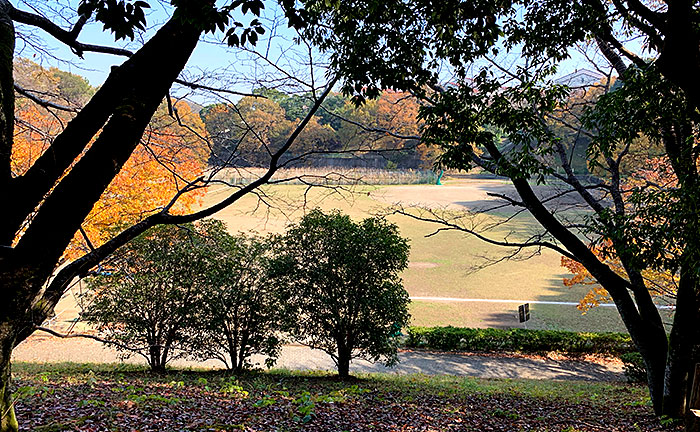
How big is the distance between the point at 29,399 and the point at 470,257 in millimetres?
25412

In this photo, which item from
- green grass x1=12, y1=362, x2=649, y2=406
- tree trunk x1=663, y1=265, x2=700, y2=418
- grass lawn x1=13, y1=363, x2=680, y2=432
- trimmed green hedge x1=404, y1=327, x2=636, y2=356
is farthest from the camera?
trimmed green hedge x1=404, y1=327, x2=636, y2=356

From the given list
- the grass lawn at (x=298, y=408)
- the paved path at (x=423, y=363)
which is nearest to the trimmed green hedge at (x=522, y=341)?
the paved path at (x=423, y=363)

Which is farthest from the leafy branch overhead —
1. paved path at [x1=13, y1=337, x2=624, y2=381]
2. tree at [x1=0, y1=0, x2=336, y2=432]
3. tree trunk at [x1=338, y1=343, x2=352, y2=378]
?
paved path at [x1=13, y1=337, x2=624, y2=381]

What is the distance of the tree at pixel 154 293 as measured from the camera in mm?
9297

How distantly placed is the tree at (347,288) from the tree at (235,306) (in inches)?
16.2

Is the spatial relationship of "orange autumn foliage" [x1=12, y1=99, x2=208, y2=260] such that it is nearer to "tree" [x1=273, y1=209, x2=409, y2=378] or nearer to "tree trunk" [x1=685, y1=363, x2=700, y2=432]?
"tree" [x1=273, y1=209, x2=409, y2=378]

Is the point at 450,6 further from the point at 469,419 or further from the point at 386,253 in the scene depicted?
the point at 386,253

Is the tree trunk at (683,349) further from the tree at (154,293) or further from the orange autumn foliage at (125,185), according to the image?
the orange autumn foliage at (125,185)

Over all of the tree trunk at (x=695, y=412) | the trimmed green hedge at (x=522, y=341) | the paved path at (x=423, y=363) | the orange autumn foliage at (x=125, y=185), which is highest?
the orange autumn foliage at (x=125, y=185)

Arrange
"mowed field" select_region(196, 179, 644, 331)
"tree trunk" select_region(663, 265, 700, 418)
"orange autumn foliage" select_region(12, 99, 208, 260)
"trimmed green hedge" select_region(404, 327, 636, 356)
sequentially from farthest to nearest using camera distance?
"mowed field" select_region(196, 179, 644, 331)
"trimmed green hedge" select_region(404, 327, 636, 356)
"orange autumn foliage" select_region(12, 99, 208, 260)
"tree trunk" select_region(663, 265, 700, 418)

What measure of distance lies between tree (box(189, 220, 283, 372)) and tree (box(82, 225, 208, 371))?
189 mm

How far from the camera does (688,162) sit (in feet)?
16.1

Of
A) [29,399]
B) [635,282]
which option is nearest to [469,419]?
[635,282]

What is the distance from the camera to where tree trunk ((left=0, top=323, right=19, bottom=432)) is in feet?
10.2
